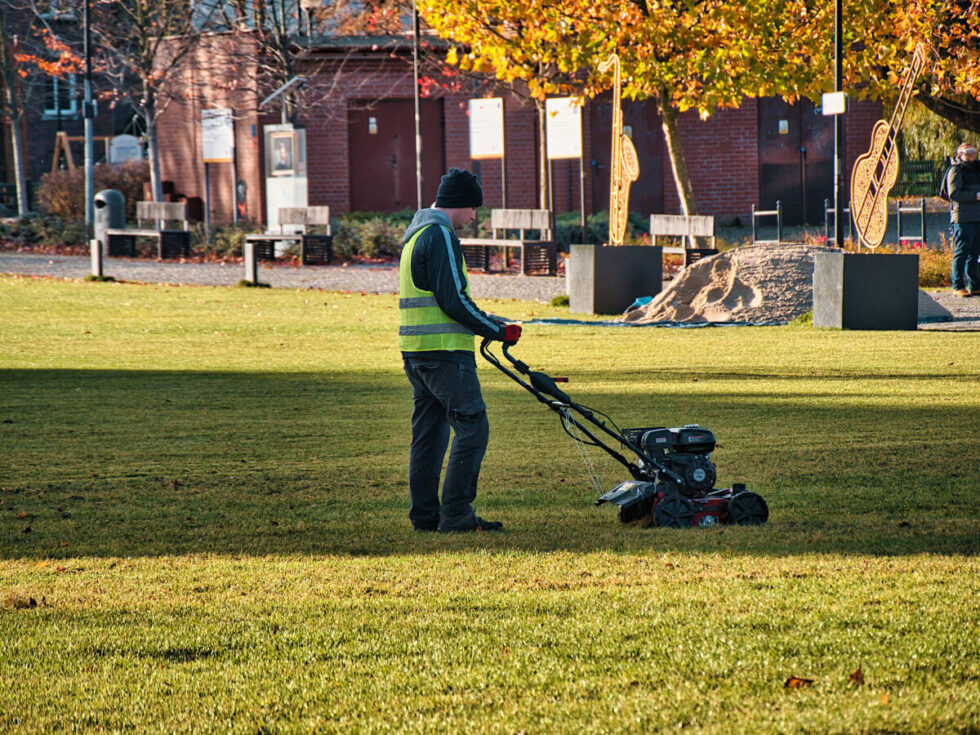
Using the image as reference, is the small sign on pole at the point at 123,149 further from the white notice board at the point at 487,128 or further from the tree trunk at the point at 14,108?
the white notice board at the point at 487,128

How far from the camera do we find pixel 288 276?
27984 millimetres

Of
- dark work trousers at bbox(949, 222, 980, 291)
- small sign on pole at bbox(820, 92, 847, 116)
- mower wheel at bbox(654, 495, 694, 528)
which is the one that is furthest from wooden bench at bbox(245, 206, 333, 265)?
mower wheel at bbox(654, 495, 694, 528)

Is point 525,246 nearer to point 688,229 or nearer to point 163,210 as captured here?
point 688,229

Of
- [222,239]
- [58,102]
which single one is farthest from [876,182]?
[58,102]

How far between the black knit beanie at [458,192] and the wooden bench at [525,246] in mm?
20628

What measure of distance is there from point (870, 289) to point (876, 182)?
5.70 ft

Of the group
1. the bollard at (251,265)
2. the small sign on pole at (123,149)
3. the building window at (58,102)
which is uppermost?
the building window at (58,102)

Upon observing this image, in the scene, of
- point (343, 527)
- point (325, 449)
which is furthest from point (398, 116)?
point (343, 527)

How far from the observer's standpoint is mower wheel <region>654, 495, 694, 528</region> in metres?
6.96

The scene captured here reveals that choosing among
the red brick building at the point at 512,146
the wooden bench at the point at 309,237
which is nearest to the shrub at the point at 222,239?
the wooden bench at the point at 309,237

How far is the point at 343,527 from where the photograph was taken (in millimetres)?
7285

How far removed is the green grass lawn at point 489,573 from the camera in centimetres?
429

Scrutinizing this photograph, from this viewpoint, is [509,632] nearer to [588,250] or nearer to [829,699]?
[829,699]

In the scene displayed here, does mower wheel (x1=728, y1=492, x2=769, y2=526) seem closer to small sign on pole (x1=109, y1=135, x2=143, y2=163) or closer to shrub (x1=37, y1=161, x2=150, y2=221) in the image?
shrub (x1=37, y1=161, x2=150, y2=221)
